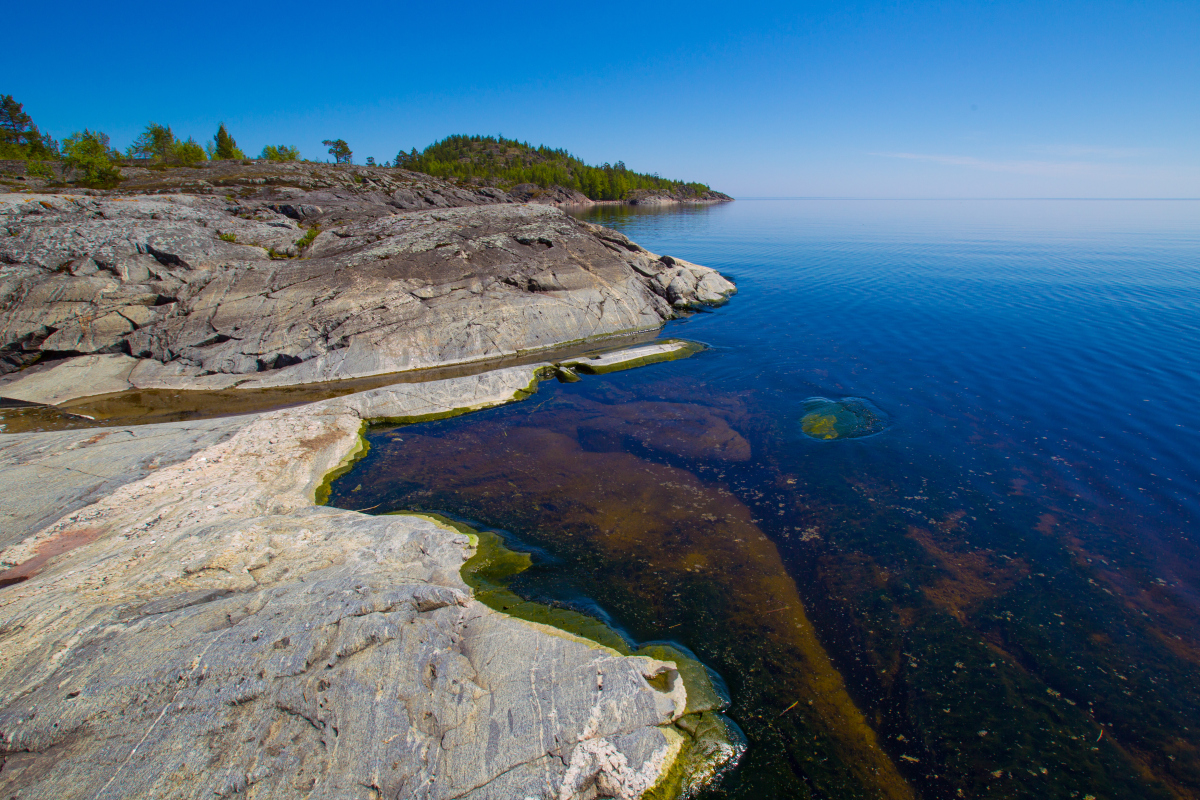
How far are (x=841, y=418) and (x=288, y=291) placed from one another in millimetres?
24798

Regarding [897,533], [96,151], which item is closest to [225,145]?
[96,151]

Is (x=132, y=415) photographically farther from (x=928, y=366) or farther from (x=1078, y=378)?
(x=1078, y=378)

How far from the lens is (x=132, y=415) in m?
18.5

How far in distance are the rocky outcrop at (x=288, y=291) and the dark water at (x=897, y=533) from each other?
23.0 ft

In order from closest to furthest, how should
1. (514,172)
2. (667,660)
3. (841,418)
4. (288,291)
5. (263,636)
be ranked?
(263,636) → (667,660) → (841,418) → (288,291) → (514,172)

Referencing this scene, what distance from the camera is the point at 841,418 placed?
1744 cm

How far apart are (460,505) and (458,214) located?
2419 cm

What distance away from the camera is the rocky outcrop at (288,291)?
21.9m

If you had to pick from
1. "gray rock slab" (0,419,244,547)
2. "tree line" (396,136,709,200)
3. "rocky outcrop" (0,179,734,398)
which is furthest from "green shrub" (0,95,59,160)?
"gray rock slab" (0,419,244,547)

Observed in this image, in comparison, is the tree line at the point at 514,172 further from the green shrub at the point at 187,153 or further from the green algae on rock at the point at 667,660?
the green algae on rock at the point at 667,660

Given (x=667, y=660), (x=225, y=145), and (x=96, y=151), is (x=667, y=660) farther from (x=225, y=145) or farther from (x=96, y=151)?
(x=225, y=145)

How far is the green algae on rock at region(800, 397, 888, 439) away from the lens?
16494mm

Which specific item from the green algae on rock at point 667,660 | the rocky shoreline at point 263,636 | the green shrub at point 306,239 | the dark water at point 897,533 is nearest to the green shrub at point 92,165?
the green shrub at point 306,239

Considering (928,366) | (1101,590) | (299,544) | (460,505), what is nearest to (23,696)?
(299,544)
